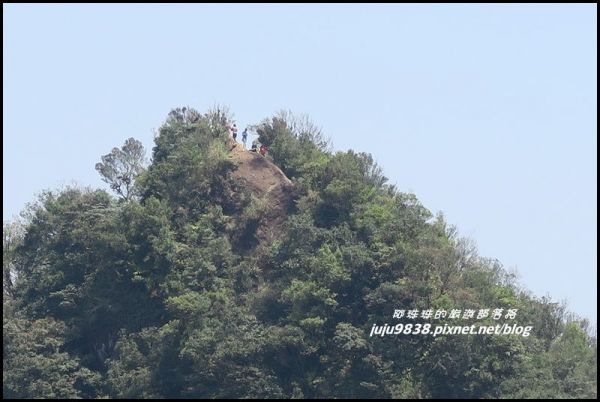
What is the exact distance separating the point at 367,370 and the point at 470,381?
149 inches

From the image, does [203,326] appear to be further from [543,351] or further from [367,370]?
[543,351]

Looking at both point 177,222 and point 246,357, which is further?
point 177,222

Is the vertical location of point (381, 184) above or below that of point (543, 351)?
above

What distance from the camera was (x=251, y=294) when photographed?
60594mm

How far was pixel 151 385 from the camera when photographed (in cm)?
5772

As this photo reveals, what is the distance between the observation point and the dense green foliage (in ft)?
184

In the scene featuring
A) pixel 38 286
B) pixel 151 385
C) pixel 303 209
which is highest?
pixel 303 209

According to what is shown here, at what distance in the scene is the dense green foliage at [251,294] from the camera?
56094 millimetres

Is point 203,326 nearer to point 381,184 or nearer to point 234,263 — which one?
point 234,263

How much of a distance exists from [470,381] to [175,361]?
1122 centimetres

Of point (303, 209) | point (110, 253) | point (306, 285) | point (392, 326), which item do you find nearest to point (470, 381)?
point (392, 326)

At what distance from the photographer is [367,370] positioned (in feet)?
184

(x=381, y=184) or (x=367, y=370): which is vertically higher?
(x=381, y=184)

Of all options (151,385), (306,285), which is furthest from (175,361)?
(306,285)
